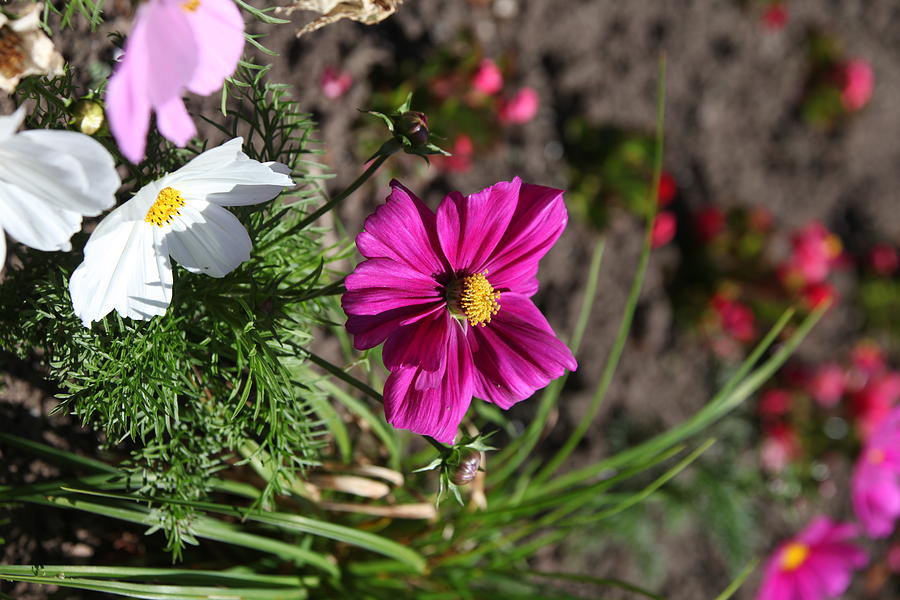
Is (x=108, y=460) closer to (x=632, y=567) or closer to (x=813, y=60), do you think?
(x=632, y=567)

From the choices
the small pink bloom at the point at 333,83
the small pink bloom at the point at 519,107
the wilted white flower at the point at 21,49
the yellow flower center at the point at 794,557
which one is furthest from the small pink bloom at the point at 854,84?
the wilted white flower at the point at 21,49

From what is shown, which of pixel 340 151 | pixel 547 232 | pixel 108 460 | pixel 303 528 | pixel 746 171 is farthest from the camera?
pixel 746 171

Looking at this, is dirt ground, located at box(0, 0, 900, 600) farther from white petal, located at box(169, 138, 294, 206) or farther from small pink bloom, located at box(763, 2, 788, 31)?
white petal, located at box(169, 138, 294, 206)

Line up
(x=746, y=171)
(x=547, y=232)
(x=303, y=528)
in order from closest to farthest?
(x=547, y=232)
(x=303, y=528)
(x=746, y=171)

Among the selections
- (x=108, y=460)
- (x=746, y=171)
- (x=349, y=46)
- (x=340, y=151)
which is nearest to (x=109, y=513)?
(x=108, y=460)

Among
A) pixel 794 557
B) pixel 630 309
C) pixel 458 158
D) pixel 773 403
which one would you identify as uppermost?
pixel 630 309

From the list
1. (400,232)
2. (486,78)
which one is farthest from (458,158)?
(400,232)

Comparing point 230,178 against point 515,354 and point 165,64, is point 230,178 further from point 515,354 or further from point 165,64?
point 515,354

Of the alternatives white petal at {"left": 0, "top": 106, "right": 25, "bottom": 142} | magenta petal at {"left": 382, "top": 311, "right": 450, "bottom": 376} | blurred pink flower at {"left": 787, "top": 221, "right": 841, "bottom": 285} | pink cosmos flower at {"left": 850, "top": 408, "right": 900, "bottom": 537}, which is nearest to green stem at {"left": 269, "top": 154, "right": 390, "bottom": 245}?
magenta petal at {"left": 382, "top": 311, "right": 450, "bottom": 376}
